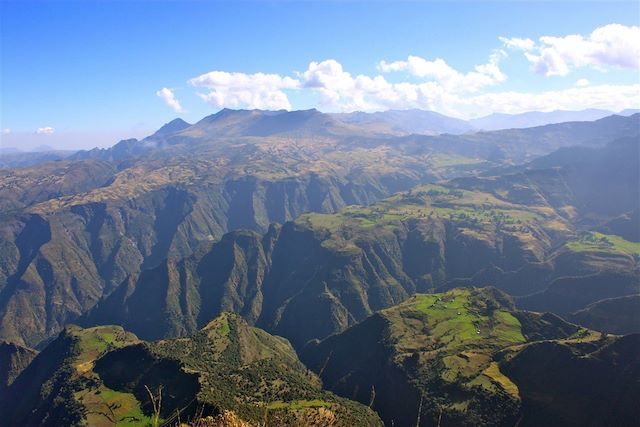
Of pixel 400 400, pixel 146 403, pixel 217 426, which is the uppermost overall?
pixel 217 426

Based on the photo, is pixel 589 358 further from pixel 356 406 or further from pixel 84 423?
pixel 84 423

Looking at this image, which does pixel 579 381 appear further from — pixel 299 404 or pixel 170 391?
pixel 170 391

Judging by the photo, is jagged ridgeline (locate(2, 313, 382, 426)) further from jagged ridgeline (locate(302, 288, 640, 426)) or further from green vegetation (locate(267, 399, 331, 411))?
jagged ridgeline (locate(302, 288, 640, 426))

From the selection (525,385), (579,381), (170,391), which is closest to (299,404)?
(170,391)

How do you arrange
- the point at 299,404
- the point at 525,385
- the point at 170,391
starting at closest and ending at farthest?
the point at 299,404 < the point at 170,391 < the point at 525,385

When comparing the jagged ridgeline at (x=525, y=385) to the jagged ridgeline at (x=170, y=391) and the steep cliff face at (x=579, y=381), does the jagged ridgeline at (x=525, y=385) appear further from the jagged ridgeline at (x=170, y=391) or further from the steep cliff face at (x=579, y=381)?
the jagged ridgeline at (x=170, y=391)

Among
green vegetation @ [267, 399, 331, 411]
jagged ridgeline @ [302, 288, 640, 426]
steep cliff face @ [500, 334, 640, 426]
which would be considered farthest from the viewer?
green vegetation @ [267, 399, 331, 411]

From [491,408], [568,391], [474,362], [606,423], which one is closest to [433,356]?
[474,362]

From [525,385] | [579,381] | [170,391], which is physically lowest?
[525,385]

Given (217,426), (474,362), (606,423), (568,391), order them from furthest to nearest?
(474,362) → (568,391) → (606,423) → (217,426)

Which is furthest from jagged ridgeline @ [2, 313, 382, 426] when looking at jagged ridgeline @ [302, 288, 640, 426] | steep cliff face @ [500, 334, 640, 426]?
steep cliff face @ [500, 334, 640, 426]

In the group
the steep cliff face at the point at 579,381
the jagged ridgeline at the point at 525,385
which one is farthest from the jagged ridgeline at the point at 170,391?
the steep cliff face at the point at 579,381
